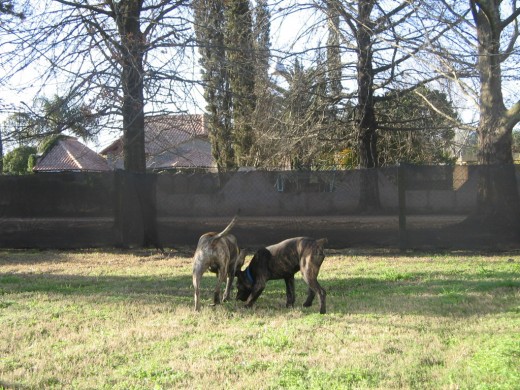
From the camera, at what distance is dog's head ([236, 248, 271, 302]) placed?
730 cm

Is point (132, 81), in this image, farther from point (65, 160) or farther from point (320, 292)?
point (65, 160)

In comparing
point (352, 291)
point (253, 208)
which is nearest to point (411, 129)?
point (253, 208)

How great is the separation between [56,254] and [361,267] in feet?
20.8

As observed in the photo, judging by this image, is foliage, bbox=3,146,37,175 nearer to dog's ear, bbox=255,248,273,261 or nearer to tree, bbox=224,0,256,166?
tree, bbox=224,0,256,166

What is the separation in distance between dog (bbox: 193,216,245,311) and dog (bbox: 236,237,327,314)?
224 mm

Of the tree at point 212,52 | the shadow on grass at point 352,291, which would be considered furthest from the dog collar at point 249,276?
the tree at point 212,52

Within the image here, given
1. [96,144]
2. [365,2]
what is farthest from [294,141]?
[96,144]

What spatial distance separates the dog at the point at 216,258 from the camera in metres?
7.10

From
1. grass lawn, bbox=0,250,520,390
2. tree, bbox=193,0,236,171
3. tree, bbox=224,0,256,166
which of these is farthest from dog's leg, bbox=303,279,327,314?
tree, bbox=224,0,256,166

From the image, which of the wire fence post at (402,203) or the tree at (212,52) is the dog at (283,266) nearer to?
the wire fence post at (402,203)

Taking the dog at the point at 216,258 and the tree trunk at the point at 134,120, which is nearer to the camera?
the dog at the point at 216,258

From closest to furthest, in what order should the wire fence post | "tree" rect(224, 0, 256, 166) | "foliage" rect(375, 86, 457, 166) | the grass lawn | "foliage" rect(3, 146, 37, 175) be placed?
the grass lawn → the wire fence post → "tree" rect(224, 0, 256, 166) → "foliage" rect(375, 86, 457, 166) → "foliage" rect(3, 146, 37, 175)

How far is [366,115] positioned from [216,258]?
409 inches

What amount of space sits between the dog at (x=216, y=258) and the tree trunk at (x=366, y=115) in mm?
5981
